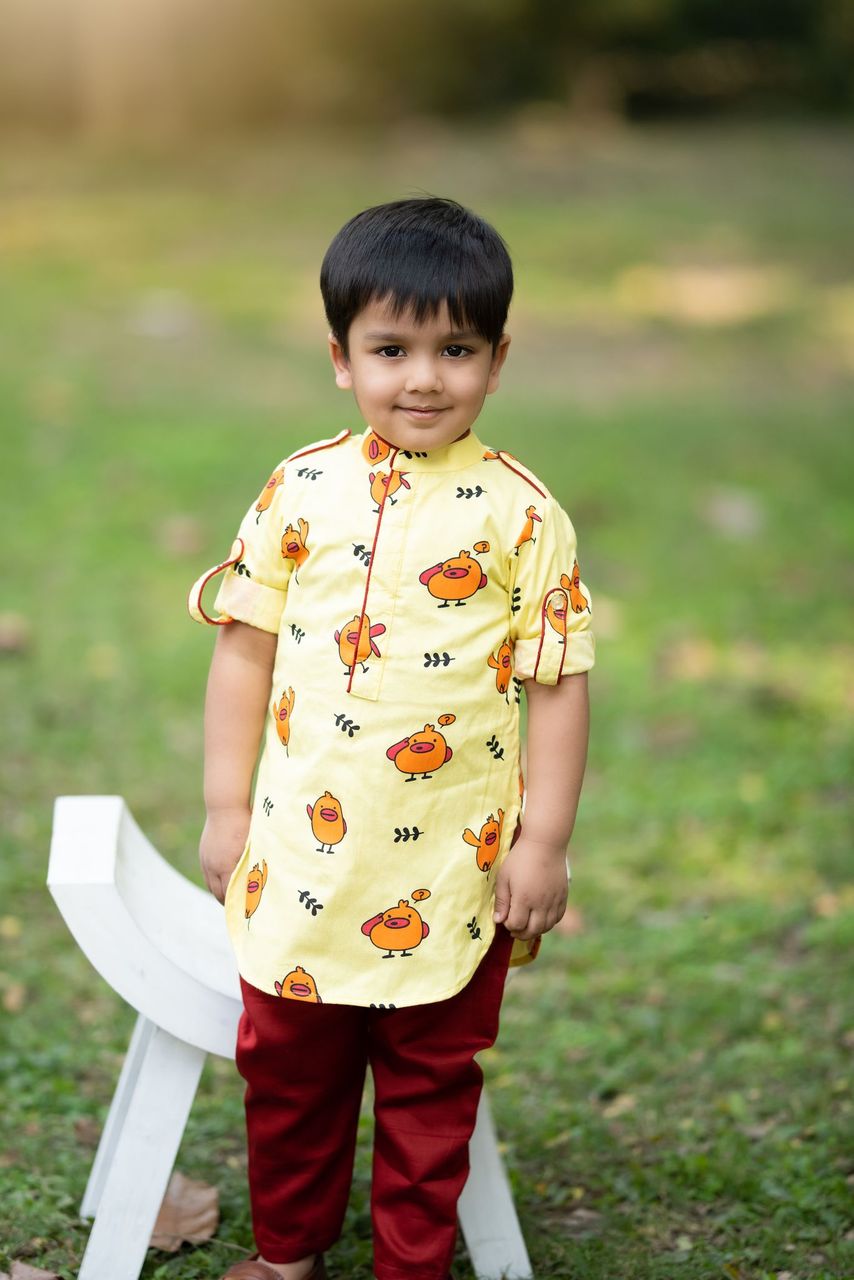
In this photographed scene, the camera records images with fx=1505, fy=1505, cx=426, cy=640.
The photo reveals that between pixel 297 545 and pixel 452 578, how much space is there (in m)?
0.20

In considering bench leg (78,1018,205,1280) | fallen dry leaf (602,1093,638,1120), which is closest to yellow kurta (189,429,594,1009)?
bench leg (78,1018,205,1280)

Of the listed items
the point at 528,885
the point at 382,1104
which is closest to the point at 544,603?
the point at 528,885

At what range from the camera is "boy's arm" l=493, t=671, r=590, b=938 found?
1.85 m

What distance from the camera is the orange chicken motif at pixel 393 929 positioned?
1789 mm

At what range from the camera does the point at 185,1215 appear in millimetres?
2250

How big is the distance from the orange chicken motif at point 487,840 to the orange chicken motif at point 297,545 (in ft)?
1.24

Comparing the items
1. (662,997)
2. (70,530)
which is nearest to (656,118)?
(70,530)

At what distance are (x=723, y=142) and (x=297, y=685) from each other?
12.8 meters

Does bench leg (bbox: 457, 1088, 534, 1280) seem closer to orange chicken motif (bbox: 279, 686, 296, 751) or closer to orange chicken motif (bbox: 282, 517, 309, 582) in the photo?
orange chicken motif (bbox: 279, 686, 296, 751)

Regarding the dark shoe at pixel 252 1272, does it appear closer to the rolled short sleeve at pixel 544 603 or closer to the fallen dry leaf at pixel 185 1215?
the fallen dry leaf at pixel 185 1215

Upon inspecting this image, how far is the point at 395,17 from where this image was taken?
14.3 m

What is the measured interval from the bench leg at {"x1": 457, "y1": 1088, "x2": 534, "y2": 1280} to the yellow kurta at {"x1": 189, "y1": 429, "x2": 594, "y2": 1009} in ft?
1.33

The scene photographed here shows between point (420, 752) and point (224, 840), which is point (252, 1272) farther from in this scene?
point (420, 752)

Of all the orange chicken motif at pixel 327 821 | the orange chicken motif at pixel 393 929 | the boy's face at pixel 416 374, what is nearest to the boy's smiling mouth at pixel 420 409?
the boy's face at pixel 416 374
